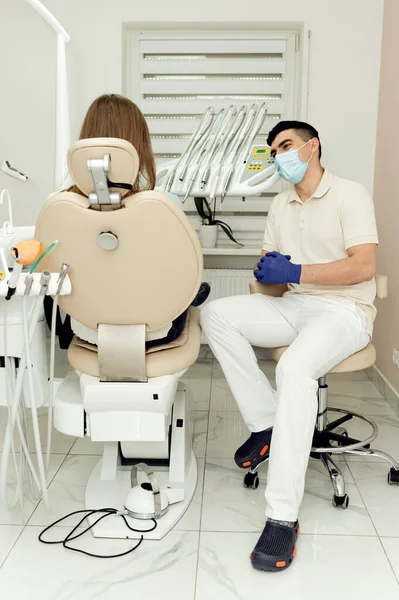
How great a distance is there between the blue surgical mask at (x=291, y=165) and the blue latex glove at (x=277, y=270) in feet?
1.21

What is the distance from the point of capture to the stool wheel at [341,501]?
73.4 inches

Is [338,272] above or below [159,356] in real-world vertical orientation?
above

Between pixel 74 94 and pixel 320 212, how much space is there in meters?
1.75

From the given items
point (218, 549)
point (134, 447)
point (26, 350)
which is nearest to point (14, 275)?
point (26, 350)

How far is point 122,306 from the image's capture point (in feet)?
5.05

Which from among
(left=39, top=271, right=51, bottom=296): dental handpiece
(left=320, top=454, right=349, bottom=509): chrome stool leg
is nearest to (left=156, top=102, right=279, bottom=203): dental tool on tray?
(left=39, top=271, right=51, bottom=296): dental handpiece

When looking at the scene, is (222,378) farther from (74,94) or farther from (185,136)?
(74,94)

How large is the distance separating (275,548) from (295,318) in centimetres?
75

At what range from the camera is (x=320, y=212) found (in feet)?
6.88

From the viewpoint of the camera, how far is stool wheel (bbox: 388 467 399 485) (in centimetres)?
202

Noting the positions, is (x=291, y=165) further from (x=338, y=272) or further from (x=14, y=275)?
(x=14, y=275)

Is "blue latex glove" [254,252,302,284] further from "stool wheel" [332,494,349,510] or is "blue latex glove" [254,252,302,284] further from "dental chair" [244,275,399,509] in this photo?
"stool wheel" [332,494,349,510]

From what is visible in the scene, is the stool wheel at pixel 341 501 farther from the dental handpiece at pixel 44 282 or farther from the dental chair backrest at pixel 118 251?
the dental handpiece at pixel 44 282

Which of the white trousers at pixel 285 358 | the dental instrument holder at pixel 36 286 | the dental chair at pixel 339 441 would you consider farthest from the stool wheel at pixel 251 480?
the dental instrument holder at pixel 36 286
